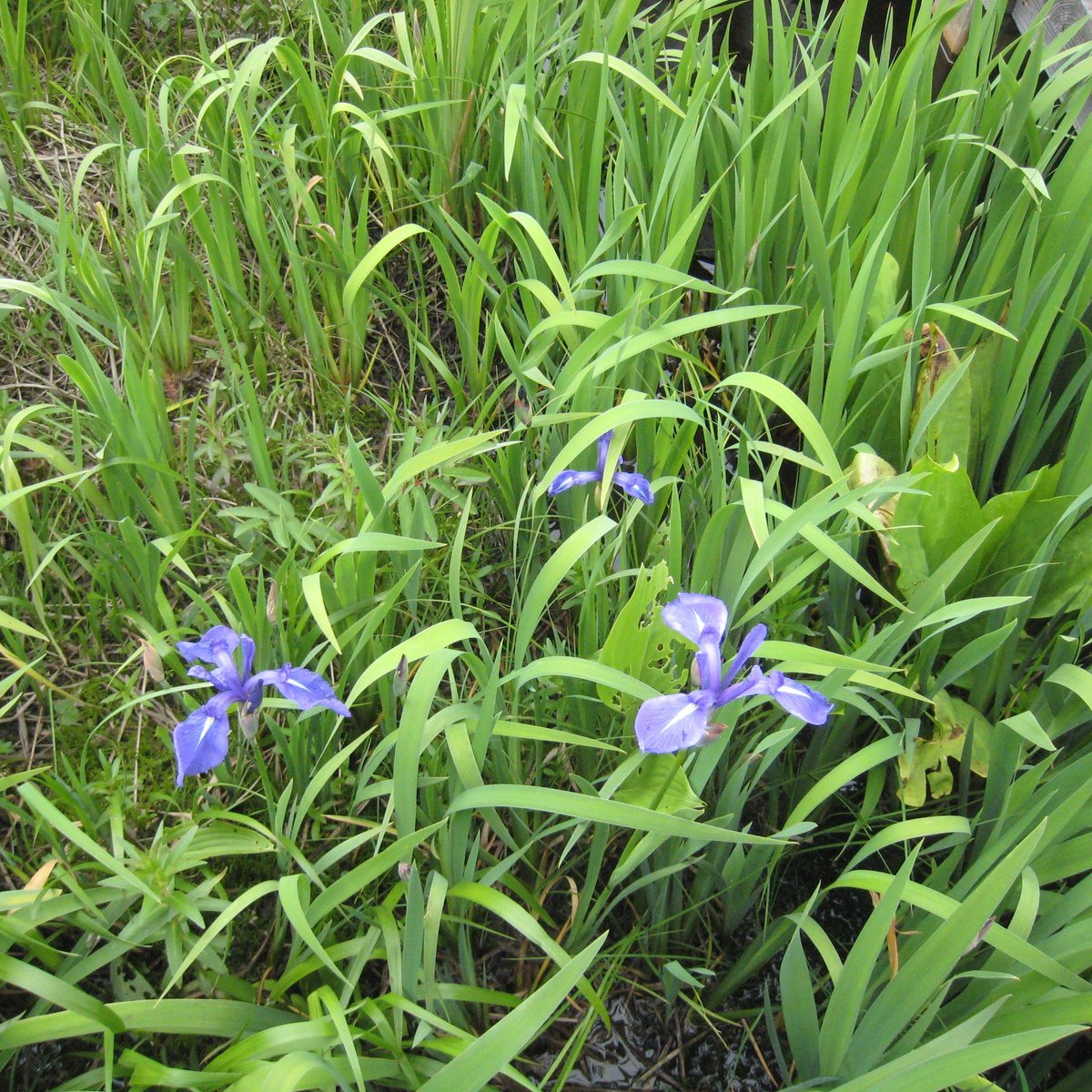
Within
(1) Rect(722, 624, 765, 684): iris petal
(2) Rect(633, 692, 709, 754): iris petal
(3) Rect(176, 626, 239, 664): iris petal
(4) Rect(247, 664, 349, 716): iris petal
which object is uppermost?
(1) Rect(722, 624, 765, 684): iris petal

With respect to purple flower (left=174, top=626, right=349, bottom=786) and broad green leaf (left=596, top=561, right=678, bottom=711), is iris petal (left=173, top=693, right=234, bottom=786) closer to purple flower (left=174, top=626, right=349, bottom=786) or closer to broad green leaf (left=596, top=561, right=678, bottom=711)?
purple flower (left=174, top=626, right=349, bottom=786)

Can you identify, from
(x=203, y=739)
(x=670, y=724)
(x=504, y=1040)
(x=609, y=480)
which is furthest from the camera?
(x=609, y=480)

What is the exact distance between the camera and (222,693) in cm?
109

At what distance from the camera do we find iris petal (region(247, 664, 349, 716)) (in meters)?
1.04

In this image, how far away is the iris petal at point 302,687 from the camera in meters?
1.04

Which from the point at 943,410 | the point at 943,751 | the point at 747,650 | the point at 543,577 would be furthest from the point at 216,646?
the point at 943,410

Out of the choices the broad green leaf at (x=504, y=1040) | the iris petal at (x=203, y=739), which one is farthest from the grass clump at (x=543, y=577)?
the iris petal at (x=203, y=739)

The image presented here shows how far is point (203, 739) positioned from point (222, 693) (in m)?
0.07

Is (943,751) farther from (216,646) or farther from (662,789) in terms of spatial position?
(216,646)

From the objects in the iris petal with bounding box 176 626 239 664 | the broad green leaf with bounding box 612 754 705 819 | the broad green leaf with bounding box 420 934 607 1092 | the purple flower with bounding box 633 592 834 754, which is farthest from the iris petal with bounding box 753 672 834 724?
the iris petal with bounding box 176 626 239 664

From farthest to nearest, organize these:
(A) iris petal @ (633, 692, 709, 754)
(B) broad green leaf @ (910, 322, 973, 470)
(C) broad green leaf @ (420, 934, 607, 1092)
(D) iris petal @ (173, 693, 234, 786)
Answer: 1. (B) broad green leaf @ (910, 322, 973, 470)
2. (D) iris petal @ (173, 693, 234, 786)
3. (A) iris petal @ (633, 692, 709, 754)
4. (C) broad green leaf @ (420, 934, 607, 1092)

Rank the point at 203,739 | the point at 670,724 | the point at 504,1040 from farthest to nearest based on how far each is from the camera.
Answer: the point at 203,739, the point at 670,724, the point at 504,1040

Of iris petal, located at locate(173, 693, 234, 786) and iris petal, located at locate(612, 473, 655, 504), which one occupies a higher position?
iris petal, located at locate(612, 473, 655, 504)

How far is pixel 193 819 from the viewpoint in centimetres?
122
